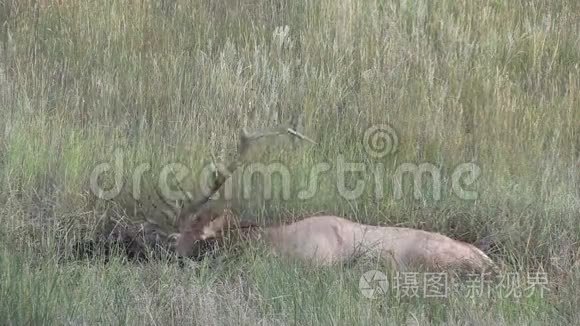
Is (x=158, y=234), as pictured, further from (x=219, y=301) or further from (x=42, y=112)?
(x=42, y=112)

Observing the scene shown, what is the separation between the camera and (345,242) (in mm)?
4242

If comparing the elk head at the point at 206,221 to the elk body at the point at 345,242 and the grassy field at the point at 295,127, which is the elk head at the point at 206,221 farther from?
the grassy field at the point at 295,127

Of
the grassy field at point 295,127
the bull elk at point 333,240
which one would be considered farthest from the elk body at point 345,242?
the grassy field at point 295,127

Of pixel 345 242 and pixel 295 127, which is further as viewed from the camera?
pixel 295 127

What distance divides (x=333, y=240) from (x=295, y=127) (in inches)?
46.1

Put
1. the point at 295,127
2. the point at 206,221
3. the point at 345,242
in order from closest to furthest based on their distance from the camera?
the point at 345,242 → the point at 206,221 → the point at 295,127

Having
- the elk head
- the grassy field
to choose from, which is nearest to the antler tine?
the elk head

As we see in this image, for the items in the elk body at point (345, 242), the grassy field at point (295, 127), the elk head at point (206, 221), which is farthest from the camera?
the elk head at point (206, 221)

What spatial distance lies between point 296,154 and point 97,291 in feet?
5.27

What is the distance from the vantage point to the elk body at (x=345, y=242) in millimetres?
4148

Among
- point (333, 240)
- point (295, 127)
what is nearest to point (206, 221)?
point (333, 240)

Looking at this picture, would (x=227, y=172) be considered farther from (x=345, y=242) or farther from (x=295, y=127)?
(x=295, y=127)

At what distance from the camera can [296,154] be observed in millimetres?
5004

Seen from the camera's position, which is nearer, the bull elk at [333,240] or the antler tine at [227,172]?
the bull elk at [333,240]
